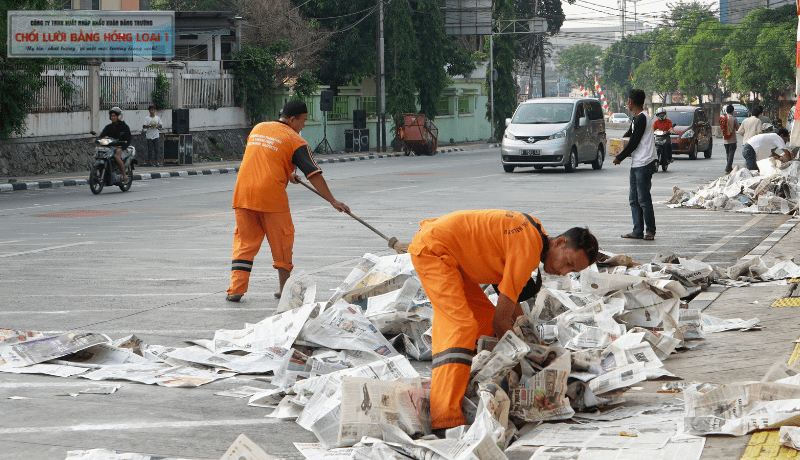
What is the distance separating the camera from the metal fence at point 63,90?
81.3ft

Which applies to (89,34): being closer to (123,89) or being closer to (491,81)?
(123,89)

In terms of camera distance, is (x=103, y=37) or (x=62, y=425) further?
(x=103, y=37)

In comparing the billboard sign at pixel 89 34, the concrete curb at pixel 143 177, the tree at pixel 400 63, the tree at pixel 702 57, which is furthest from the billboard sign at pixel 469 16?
the tree at pixel 702 57

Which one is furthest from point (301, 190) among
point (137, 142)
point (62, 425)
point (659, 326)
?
point (62, 425)

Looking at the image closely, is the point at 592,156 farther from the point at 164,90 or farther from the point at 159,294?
the point at 159,294

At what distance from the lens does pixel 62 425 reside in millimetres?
4551

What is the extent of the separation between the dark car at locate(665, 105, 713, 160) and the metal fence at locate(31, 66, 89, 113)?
17366 mm

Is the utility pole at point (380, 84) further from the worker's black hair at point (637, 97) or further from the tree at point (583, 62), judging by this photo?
the tree at point (583, 62)

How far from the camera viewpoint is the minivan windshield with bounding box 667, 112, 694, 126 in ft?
100

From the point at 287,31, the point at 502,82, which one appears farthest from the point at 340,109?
the point at 502,82

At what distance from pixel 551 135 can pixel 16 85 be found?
1271 centimetres

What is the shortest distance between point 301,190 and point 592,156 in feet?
31.9

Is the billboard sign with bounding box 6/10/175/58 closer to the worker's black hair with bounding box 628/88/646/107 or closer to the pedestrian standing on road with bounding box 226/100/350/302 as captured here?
the worker's black hair with bounding box 628/88/646/107

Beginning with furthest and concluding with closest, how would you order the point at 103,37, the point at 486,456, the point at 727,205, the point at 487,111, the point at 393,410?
the point at 487,111
the point at 103,37
the point at 727,205
the point at 393,410
the point at 486,456
